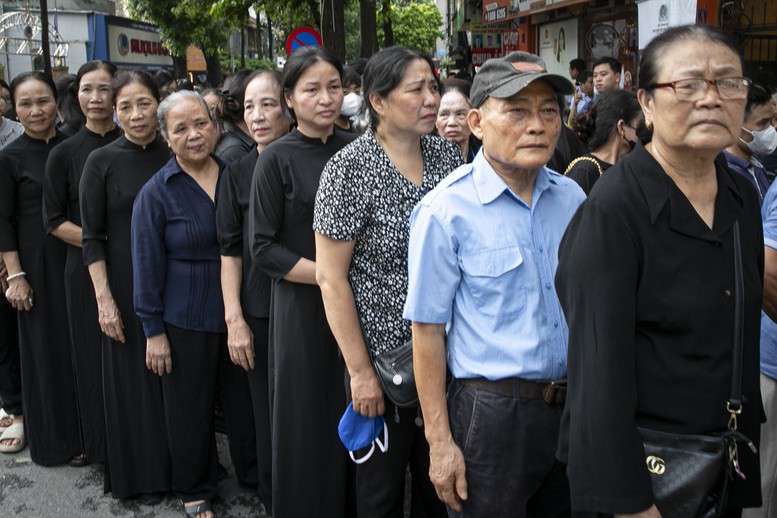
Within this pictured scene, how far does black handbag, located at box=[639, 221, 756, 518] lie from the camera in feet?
6.19

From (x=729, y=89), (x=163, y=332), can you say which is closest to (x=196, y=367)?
(x=163, y=332)

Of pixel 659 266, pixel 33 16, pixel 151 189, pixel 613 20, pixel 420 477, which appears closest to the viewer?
pixel 659 266

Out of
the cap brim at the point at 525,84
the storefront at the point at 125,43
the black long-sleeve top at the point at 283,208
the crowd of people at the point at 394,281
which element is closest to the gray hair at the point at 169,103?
the crowd of people at the point at 394,281

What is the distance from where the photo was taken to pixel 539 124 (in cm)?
225

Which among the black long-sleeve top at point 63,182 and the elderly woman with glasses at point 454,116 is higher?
the elderly woman with glasses at point 454,116

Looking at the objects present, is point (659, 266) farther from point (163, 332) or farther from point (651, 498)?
point (163, 332)

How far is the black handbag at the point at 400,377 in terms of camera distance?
104 inches

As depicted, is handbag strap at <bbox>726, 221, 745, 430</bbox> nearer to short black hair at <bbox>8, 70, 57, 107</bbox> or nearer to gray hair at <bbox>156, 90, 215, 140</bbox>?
gray hair at <bbox>156, 90, 215, 140</bbox>

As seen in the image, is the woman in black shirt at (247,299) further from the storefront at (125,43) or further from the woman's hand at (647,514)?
the storefront at (125,43)

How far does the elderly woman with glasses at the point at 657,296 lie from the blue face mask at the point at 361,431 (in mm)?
1041

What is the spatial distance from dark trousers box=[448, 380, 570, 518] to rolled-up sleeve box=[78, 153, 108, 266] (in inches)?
96.5

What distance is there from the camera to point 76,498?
430 centimetres

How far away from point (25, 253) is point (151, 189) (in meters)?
1.41

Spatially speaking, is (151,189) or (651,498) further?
(151,189)
